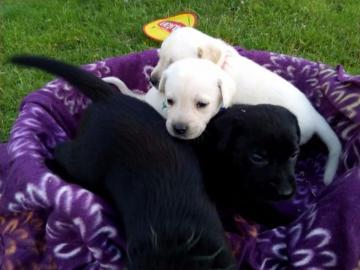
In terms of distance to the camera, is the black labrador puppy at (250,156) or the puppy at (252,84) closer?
the black labrador puppy at (250,156)

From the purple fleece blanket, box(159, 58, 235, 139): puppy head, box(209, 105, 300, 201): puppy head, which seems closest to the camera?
the purple fleece blanket

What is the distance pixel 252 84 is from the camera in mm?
2449

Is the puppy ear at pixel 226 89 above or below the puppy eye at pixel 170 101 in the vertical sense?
above

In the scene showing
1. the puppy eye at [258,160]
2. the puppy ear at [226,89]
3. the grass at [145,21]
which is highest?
the puppy ear at [226,89]

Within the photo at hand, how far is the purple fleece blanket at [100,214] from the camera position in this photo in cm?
190

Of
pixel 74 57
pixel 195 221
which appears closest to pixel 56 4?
pixel 74 57

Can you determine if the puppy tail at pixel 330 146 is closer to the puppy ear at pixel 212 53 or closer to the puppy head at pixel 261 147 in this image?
the puppy head at pixel 261 147

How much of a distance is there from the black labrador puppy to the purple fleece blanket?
4.2 inches

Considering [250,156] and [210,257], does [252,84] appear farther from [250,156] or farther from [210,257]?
[210,257]

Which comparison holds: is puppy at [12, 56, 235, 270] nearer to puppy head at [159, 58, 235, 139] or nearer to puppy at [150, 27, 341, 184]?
puppy head at [159, 58, 235, 139]

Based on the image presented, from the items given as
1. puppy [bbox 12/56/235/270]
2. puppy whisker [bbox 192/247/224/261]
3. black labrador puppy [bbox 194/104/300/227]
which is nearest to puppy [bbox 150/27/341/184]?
black labrador puppy [bbox 194/104/300/227]

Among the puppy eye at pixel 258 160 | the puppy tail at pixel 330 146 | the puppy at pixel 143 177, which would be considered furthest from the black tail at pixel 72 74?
the puppy tail at pixel 330 146

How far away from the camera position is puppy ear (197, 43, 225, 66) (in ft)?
8.15

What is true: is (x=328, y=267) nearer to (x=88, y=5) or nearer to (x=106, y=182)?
(x=106, y=182)
